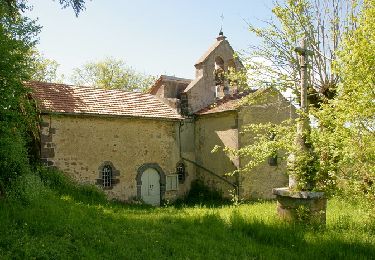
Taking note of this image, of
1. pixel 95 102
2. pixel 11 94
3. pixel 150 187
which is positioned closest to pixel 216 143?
pixel 150 187

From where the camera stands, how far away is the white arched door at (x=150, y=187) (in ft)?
59.8

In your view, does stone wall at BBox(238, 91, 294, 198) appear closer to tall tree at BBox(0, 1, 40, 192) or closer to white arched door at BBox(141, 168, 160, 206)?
white arched door at BBox(141, 168, 160, 206)

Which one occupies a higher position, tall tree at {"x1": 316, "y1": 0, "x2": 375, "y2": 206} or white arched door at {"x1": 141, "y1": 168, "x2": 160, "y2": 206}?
tall tree at {"x1": 316, "y1": 0, "x2": 375, "y2": 206}

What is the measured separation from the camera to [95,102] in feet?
58.9

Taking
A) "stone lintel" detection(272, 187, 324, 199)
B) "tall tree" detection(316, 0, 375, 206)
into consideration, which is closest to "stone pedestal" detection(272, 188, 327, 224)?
"stone lintel" detection(272, 187, 324, 199)

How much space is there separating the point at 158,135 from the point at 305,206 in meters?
10.3

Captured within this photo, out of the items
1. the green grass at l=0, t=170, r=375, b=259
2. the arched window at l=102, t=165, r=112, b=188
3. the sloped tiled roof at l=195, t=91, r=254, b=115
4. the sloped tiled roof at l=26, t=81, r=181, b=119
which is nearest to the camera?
the green grass at l=0, t=170, r=375, b=259

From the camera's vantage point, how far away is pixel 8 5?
37.0ft

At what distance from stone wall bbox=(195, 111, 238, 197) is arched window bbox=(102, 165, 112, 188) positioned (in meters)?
5.69

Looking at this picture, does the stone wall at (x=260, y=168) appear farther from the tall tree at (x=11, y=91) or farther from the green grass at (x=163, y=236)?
the tall tree at (x=11, y=91)

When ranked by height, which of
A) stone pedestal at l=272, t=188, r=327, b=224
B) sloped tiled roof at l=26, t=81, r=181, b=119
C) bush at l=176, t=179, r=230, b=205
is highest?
sloped tiled roof at l=26, t=81, r=181, b=119

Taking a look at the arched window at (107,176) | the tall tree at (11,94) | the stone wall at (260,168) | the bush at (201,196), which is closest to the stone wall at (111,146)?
the arched window at (107,176)

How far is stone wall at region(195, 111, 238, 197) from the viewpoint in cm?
1914

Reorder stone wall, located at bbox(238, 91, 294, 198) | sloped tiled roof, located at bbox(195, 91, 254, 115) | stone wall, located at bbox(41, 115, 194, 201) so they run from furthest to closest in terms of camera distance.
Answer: sloped tiled roof, located at bbox(195, 91, 254, 115), stone wall, located at bbox(238, 91, 294, 198), stone wall, located at bbox(41, 115, 194, 201)
